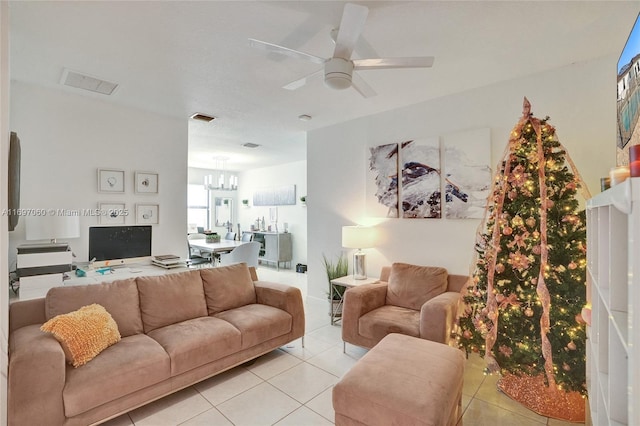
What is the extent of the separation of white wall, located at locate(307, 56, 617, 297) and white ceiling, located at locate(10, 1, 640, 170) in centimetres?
17

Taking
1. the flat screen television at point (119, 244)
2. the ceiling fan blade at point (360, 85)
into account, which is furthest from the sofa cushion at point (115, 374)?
the ceiling fan blade at point (360, 85)

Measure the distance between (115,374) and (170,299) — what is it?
2.58ft

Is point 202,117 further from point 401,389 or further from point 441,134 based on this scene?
point 401,389

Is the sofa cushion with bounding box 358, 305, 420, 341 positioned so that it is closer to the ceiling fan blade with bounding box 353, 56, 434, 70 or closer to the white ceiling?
the ceiling fan blade with bounding box 353, 56, 434, 70

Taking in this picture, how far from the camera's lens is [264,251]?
7.52 metres

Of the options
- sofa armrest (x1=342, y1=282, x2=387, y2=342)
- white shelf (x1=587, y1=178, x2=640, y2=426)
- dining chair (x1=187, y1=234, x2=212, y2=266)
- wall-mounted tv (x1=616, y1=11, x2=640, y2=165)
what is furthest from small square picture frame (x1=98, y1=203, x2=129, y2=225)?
wall-mounted tv (x1=616, y1=11, x2=640, y2=165)

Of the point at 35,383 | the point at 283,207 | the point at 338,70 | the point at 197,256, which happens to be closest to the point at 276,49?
the point at 338,70

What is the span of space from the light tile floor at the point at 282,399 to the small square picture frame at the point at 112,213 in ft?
7.61

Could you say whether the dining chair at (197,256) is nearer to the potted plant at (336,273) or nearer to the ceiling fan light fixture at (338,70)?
the potted plant at (336,273)

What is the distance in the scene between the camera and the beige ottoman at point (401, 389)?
1.49 meters

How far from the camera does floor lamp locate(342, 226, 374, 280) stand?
12.0 ft

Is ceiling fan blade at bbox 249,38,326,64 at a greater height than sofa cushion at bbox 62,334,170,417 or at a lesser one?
greater

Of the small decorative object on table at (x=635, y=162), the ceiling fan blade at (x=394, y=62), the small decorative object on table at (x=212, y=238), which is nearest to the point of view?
the small decorative object on table at (x=635, y=162)

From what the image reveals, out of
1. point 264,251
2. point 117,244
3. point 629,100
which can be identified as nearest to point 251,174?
point 264,251
